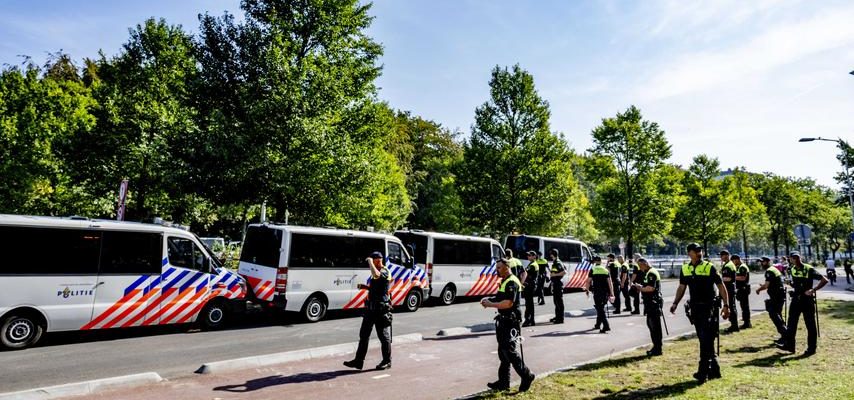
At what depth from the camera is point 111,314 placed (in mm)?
9758

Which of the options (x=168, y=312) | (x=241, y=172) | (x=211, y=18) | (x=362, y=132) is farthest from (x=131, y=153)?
(x=168, y=312)

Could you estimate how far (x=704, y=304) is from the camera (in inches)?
291

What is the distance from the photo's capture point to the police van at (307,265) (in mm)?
12250

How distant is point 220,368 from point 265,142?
11033mm

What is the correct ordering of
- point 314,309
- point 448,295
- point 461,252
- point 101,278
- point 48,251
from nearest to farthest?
1. point 48,251
2. point 101,278
3. point 314,309
4. point 448,295
5. point 461,252

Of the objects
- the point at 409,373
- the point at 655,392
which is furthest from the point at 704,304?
the point at 409,373

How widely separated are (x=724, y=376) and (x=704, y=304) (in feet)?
3.51

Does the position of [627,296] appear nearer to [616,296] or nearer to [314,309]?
[616,296]

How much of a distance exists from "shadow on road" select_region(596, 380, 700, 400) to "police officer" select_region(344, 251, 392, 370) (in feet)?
10.7

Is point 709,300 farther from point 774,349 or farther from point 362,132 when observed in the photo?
point 362,132

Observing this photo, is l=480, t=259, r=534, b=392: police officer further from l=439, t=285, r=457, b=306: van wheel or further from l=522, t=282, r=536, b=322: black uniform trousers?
l=439, t=285, r=457, b=306: van wheel

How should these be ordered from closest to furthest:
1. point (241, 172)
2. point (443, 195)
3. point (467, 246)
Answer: point (241, 172) → point (467, 246) → point (443, 195)

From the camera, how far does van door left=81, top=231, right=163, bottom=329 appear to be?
31.8 feet

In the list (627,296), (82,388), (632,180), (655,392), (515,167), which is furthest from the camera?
(632,180)
